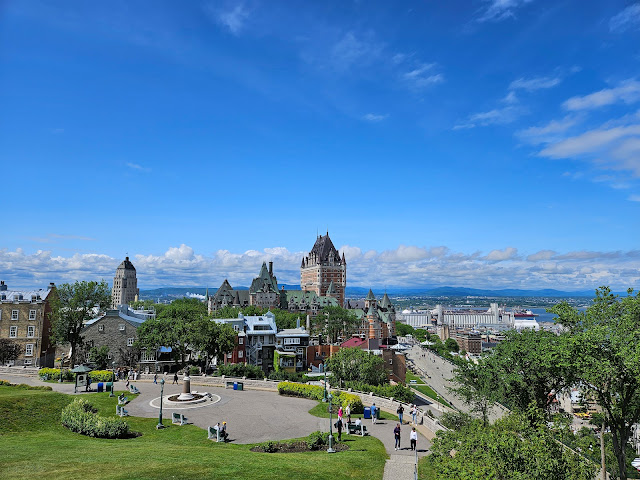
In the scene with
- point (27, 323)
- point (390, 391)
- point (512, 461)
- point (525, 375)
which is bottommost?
point (390, 391)

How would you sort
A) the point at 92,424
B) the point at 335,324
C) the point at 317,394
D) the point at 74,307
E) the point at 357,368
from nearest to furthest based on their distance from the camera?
1. the point at 92,424
2. the point at 317,394
3. the point at 357,368
4. the point at 74,307
5. the point at 335,324

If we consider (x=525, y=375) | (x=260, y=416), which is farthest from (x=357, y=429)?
(x=525, y=375)

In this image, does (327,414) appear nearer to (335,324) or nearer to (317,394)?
(317,394)

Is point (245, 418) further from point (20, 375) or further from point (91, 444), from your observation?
point (20, 375)

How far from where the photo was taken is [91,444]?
2628 cm

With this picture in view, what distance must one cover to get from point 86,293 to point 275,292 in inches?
3827

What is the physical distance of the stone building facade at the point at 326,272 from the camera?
16962cm

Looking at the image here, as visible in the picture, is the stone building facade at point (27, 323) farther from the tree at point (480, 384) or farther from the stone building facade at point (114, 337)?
the tree at point (480, 384)

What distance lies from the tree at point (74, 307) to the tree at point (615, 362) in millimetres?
57966

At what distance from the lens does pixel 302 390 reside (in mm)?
45875

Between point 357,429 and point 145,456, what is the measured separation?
15292 millimetres

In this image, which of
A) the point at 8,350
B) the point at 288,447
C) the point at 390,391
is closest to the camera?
the point at 288,447

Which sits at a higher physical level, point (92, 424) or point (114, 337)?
point (114, 337)

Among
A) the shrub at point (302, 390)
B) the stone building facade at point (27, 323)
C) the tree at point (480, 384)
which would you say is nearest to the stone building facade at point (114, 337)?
the stone building facade at point (27, 323)
